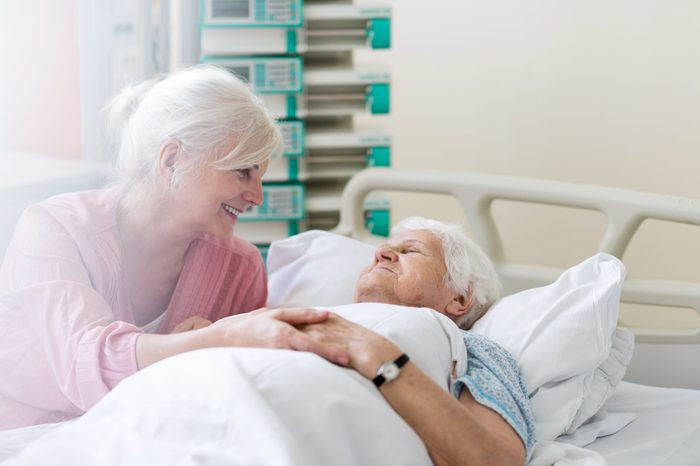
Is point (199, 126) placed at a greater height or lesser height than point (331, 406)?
greater

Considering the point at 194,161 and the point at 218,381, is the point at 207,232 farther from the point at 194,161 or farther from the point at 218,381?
the point at 218,381

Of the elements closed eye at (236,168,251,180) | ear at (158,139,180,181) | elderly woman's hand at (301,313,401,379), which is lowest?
elderly woman's hand at (301,313,401,379)

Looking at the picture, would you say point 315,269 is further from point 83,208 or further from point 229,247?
point 83,208

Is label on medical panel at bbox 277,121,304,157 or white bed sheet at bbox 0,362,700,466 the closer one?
white bed sheet at bbox 0,362,700,466

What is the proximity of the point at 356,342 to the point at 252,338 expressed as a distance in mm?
179

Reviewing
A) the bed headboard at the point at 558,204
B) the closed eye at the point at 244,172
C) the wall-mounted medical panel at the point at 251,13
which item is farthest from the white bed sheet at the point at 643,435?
the wall-mounted medical panel at the point at 251,13

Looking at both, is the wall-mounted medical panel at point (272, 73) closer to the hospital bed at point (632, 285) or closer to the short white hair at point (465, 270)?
the hospital bed at point (632, 285)

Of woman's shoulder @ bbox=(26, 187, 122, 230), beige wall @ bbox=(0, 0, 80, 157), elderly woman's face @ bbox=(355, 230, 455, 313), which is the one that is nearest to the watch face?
elderly woman's face @ bbox=(355, 230, 455, 313)

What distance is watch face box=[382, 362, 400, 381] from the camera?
158 centimetres

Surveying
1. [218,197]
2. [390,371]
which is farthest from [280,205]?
[390,371]

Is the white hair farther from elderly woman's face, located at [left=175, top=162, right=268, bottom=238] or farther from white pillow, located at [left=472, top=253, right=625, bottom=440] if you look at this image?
white pillow, located at [left=472, top=253, right=625, bottom=440]

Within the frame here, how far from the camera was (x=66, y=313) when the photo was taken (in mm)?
1807

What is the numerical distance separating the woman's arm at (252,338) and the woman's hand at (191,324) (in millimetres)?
291

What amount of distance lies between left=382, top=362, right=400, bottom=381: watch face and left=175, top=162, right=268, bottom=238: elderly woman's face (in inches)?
23.7
